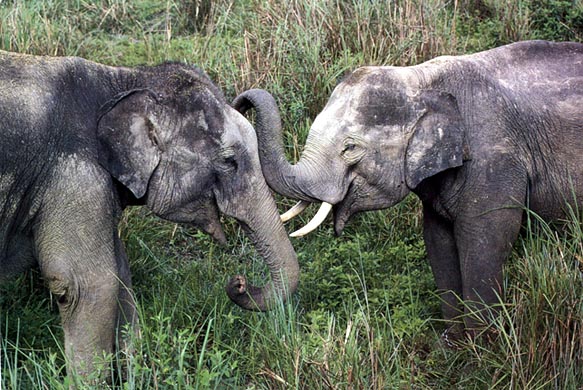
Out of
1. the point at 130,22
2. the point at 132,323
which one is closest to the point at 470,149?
the point at 132,323

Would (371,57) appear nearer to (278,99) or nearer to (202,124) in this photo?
(278,99)

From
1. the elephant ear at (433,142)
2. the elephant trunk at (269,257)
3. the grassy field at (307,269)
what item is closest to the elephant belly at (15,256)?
the grassy field at (307,269)

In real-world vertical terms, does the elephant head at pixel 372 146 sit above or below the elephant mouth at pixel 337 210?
above

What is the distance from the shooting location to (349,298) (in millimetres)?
5773

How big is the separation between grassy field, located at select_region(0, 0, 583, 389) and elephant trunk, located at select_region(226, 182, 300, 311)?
104mm

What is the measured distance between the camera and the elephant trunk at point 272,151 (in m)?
5.34

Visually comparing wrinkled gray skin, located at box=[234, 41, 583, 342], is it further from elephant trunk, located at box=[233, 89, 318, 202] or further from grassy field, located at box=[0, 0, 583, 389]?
grassy field, located at box=[0, 0, 583, 389]

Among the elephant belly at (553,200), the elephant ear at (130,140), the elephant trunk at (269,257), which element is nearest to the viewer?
the elephant ear at (130,140)

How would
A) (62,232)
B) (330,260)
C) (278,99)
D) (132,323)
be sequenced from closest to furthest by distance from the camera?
(62,232) < (132,323) < (330,260) < (278,99)

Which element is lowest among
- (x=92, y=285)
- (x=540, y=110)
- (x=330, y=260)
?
(x=330, y=260)

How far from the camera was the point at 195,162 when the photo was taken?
5.18 metres

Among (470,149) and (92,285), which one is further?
(470,149)

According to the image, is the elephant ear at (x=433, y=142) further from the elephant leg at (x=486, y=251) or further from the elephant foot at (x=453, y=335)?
the elephant foot at (x=453, y=335)

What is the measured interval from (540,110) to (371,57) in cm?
183
